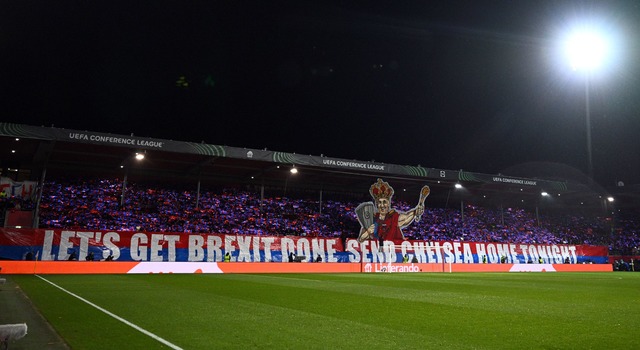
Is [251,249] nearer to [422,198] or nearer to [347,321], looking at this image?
[422,198]

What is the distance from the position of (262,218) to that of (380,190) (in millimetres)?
11164

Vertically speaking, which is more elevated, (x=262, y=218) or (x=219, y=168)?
(x=219, y=168)

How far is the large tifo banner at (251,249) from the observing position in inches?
1042

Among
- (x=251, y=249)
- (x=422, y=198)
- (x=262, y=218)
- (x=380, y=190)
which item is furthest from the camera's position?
(x=422, y=198)

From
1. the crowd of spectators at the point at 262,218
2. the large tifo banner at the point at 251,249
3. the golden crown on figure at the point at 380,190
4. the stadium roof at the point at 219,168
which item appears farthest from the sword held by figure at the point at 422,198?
the large tifo banner at the point at 251,249

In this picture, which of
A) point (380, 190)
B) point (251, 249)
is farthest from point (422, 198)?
point (251, 249)

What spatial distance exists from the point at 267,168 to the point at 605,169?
120 feet

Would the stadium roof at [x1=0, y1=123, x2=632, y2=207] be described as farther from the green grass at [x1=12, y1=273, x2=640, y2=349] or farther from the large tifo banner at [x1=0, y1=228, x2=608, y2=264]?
the green grass at [x1=12, y1=273, x2=640, y2=349]

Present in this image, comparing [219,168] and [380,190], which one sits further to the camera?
[380,190]

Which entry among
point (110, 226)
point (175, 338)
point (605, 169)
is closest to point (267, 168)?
point (110, 226)

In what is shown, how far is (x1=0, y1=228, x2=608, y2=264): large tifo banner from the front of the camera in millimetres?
26469

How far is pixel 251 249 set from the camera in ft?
Answer: 103

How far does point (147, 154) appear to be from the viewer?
34.7 metres

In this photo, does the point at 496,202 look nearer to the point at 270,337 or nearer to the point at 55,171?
the point at 55,171
